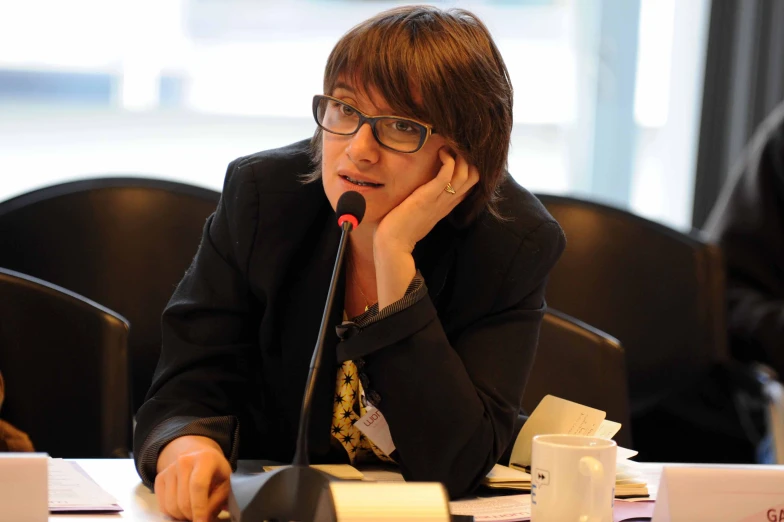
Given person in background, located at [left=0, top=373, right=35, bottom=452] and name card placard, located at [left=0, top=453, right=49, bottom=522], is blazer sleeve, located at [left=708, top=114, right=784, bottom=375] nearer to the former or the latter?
person in background, located at [left=0, top=373, right=35, bottom=452]

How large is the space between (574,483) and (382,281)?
1.24 feet

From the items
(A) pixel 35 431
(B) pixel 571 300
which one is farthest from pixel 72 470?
(B) pixel 571 300

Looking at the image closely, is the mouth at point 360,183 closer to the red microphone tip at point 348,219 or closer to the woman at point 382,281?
the woman at point 382,281

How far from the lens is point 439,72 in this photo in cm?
126

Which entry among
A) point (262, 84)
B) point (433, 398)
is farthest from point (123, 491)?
point (262, 84)

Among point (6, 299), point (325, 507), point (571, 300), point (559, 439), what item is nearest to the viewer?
point (325, 507)

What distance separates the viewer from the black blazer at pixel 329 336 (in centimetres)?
122

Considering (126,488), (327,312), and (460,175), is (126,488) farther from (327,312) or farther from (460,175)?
(460,175)

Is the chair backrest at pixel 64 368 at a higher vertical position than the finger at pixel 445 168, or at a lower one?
lower

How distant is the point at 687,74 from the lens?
10.9ft

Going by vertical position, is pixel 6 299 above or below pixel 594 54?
below

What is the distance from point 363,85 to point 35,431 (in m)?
0.72

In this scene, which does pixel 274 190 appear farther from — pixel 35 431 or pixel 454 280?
pixel 35 431

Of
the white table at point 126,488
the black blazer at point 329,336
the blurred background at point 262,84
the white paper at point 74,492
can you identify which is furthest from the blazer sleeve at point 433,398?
the blurred background at point 262,84
